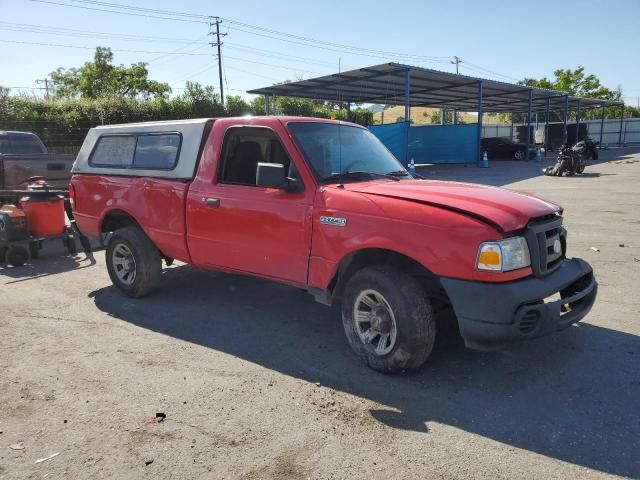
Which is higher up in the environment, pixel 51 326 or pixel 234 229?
pixel 234 229

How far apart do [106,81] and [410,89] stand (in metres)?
39.2

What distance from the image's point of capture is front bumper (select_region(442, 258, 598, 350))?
11.0ft

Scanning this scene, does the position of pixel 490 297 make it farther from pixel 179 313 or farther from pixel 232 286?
pixel 232 286

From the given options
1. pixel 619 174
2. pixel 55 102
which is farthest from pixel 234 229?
A: pixel 55 102

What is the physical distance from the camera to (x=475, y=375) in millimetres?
3891

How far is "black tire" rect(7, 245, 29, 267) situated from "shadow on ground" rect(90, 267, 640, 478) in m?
2.74

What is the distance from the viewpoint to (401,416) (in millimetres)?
3344

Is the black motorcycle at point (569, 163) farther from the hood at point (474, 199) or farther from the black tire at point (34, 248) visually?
the black tire at point (34, 248)

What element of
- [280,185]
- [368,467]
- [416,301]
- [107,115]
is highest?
[107,115]

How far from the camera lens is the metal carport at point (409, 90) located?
21672 millimetres

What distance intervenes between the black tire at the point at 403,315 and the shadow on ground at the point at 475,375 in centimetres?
15

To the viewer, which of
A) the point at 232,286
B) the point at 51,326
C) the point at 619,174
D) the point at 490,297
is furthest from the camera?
the point at 619,174

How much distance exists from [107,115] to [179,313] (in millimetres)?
23104

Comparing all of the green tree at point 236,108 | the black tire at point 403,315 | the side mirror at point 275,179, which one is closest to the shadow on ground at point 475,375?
the black tire at point 403,315
